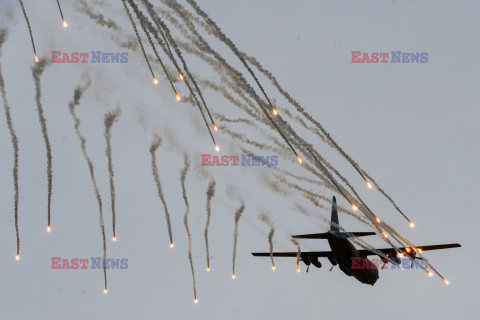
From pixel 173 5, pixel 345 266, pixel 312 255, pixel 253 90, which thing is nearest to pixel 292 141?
pixel 253 90

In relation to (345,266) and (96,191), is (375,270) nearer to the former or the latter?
(345,266)

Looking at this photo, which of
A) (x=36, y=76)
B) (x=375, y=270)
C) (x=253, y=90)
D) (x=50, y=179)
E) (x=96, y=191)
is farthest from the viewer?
(x=375, y=270)

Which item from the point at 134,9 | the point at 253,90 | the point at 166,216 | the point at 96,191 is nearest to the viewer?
the point at 134,9

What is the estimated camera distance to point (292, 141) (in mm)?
28031

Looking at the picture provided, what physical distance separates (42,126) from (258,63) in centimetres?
1401

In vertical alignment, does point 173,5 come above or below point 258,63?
above

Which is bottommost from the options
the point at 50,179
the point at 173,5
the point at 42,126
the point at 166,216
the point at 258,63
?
the point at 166,216

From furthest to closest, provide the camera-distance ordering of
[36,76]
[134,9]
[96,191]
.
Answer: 1. [96,191]
2. [36,76]
3. [134,9]

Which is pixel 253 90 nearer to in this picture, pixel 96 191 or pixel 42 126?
pixel 42 126

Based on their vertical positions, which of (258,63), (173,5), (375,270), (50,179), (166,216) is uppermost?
(173,5)

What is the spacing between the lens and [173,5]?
960 inches

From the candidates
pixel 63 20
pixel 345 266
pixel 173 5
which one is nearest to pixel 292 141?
A: pixel 173 5

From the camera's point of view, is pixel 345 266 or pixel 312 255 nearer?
pixel 345 266

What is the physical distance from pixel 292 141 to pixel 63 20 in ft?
43.5
